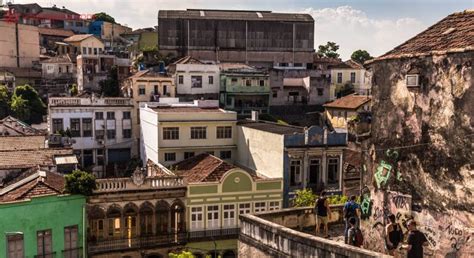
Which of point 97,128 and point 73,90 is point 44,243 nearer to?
point 97,128

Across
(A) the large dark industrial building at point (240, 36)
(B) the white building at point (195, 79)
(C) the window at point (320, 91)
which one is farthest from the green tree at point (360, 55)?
(B) the white building at point (195, 79)

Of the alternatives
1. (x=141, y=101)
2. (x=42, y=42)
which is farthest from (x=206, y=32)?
(x=42, y=42)

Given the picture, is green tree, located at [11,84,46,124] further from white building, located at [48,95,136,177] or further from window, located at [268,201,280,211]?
window, located at [268,201,280,211]

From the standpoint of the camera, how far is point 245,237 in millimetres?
12406

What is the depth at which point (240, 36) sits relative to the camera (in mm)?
72250

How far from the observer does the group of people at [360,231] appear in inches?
375

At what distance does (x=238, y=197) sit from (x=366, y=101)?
2629 cm

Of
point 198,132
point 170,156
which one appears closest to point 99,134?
point 170,156

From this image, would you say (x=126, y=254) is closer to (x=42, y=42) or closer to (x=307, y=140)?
(x=307, y=140)

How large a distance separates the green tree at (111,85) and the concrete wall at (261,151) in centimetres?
2505

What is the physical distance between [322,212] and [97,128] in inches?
1372

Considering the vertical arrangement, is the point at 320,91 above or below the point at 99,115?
above

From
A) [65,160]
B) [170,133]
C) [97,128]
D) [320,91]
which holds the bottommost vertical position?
[65,160]

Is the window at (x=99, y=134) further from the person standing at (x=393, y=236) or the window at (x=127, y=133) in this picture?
the person standing at (x=393, y=236)
